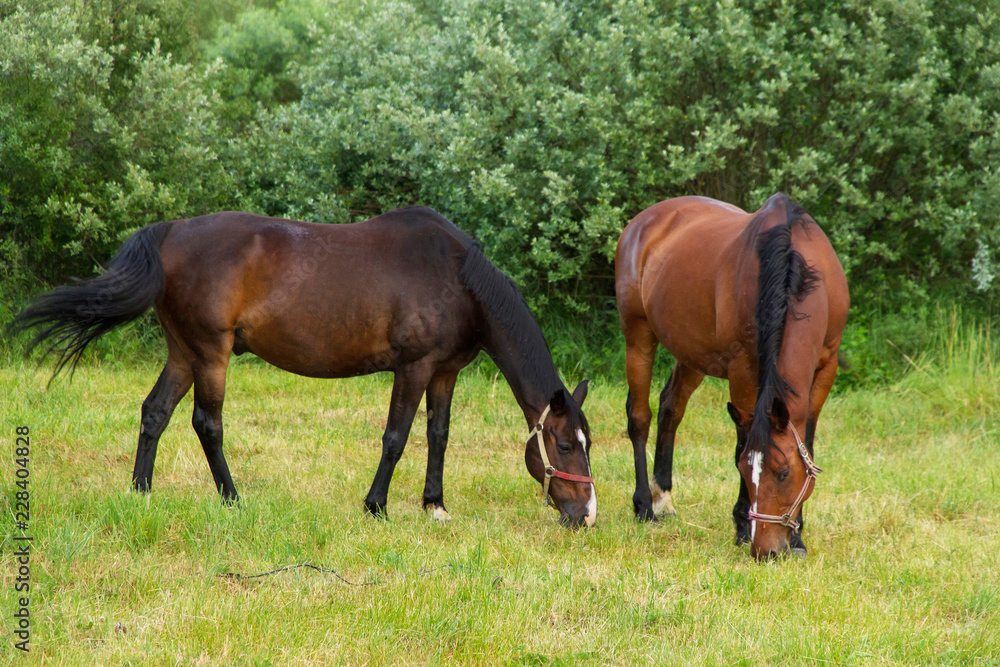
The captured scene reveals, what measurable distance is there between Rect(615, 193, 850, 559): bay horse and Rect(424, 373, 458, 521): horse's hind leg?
122cm

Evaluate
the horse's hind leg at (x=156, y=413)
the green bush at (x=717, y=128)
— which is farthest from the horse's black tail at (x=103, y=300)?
the green bush at (x=717, y=128)

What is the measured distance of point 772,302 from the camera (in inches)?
167

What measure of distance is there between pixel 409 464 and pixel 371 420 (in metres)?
1.28

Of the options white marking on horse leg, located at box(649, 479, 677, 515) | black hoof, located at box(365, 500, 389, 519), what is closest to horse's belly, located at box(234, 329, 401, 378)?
black hoof, located at box(365, 500, 389, 519)

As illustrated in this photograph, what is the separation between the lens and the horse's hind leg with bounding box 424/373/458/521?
5.17 meters

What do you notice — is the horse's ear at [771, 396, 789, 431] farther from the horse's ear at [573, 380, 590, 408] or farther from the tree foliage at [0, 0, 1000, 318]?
the tree foliage at [0, 0, 1000, 318]

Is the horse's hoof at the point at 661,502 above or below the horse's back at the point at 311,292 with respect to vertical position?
below

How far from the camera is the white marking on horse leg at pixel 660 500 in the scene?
5.51 m

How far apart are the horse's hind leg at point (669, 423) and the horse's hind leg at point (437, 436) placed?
1.39m

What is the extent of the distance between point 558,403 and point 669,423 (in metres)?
1.24

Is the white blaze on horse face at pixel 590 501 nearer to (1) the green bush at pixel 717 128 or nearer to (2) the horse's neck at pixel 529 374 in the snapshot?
(2) the horse's neck at pixel 529 374

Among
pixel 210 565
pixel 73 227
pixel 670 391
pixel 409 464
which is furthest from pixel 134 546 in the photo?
pixel 73 227

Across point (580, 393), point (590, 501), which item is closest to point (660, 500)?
point (590, 501)

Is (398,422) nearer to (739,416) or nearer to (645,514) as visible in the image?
(645,514)
